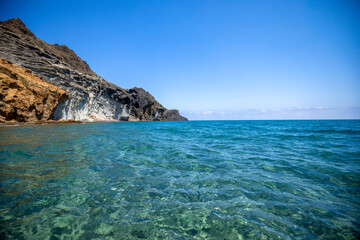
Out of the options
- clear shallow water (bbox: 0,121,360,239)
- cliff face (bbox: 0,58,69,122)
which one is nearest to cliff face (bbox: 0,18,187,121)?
cliff face (bbox: 0,58,69,122)

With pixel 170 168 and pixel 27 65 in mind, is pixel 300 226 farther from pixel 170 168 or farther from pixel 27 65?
pixel 27 65

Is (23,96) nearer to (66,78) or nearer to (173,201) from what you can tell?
(66,78)

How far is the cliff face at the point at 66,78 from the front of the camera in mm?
32562

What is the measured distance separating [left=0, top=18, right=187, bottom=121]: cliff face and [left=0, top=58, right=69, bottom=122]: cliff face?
21.6 ft

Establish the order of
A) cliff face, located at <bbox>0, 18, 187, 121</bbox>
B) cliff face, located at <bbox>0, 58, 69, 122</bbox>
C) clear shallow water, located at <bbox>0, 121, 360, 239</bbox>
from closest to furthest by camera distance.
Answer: clear shallow water, located at <bbox>0, 121, 360, 239</bbox> → cliff face, located at <bbox>0, 58, 69, 122</bbox> → cliff face, located at <bbox>0, 18, 187, 121</bbox>

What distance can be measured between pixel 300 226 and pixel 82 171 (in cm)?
532

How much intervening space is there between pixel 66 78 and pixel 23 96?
17982 millimetres

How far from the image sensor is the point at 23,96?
2403 centimetres

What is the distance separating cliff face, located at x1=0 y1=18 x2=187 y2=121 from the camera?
32562mm

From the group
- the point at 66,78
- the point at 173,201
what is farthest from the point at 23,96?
the point at 173,201

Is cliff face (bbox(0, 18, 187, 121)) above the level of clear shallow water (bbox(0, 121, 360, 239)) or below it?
above

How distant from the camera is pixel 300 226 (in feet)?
8.04

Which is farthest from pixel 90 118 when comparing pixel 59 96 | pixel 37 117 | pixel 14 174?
pixel 14 174

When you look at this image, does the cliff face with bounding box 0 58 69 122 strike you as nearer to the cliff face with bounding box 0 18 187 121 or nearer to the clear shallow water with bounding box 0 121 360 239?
the cliff face with bounding box 0 18 187 121
